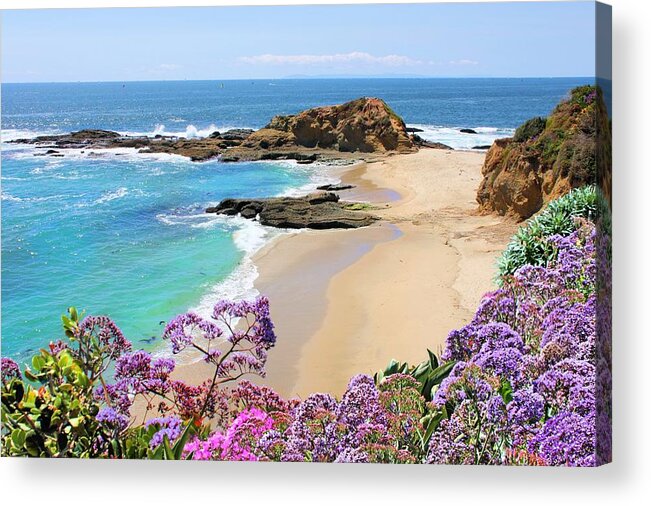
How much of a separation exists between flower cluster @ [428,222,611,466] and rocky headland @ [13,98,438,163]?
206cm

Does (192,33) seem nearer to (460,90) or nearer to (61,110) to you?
A: (61,110)

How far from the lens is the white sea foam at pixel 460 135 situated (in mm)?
8047

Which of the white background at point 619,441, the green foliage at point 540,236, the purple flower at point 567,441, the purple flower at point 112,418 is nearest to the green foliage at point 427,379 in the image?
the white background at point 619,441

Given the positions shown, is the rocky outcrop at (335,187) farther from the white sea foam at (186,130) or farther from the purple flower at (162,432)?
the purple flower at (162,432)

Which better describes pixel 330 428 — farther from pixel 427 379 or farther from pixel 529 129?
pixel 529 129

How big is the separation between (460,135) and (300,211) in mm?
1761

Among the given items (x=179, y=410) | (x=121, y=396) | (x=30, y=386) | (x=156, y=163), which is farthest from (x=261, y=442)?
(x=156, y=163)

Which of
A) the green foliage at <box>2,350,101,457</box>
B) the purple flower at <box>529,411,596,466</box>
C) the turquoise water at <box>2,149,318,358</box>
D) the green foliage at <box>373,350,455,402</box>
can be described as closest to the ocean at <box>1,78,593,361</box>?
the turquoise water at <box>2,149,318,358</box>

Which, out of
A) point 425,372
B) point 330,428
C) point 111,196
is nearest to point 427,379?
point 425,372

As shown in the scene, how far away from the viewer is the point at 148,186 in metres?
8.77

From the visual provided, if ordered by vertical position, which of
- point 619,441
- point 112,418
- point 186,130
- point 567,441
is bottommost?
point 619,441

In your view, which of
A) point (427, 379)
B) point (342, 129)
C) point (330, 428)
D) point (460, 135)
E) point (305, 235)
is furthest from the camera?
point (305, 235)

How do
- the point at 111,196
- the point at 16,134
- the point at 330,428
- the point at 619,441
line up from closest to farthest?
the point at 619,441 → the point at 330,428 → the point at 16,134 → the point at 111,196

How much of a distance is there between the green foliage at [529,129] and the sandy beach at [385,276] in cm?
39
